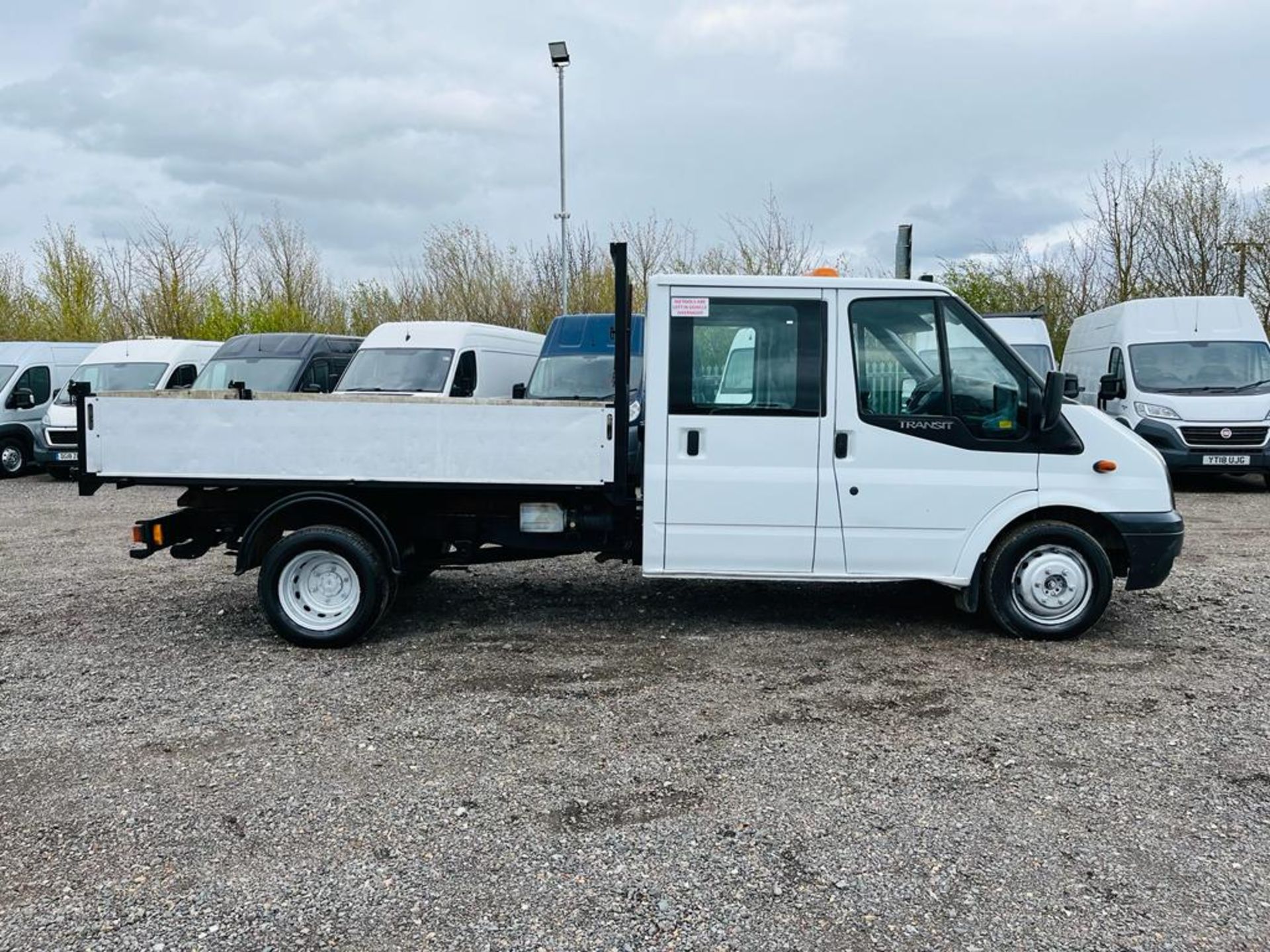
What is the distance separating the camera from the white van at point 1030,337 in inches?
597

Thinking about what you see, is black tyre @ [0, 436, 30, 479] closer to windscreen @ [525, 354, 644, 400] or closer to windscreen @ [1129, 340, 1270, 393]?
windscreen @ [525, 354, 644, 400]

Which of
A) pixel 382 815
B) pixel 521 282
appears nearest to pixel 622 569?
pixel 382 815

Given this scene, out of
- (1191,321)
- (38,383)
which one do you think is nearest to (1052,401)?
(1191,321)

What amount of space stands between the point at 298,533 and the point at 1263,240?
75.8 ft

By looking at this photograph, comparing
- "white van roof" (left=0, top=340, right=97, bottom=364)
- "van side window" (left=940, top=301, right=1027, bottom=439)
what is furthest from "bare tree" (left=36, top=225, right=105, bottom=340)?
"van side window" (left=940, top=301, right=1027, bottom=439)

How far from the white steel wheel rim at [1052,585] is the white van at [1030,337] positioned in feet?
31.3

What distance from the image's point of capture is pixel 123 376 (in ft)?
54.5

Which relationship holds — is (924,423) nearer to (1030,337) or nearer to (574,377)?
(574,377)

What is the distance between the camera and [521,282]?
25.2m

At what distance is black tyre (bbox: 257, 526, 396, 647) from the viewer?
19.7ft

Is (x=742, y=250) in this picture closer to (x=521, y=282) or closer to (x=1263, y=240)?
(x=521, y=282)

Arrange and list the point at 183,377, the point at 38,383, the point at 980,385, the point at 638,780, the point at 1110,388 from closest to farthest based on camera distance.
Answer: the point at 638,780 < the point at 980,385 < the point at 1110,388 < the point at 183,377 < the point at 38,383

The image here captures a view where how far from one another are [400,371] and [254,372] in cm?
317

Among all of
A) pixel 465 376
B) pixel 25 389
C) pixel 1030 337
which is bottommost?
pixel 25 389
